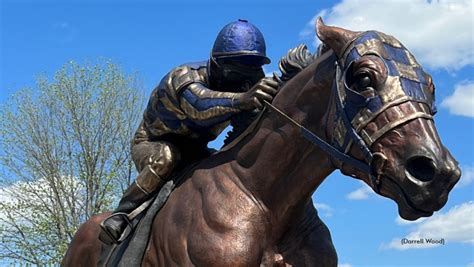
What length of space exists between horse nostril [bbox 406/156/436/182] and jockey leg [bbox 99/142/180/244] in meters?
2.12

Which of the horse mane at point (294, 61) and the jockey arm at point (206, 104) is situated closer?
the horse mane at point (294, 61)

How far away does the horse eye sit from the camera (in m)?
3.74

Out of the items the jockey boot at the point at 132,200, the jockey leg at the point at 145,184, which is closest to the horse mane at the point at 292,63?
A: the jockey leg at the point at 145,184

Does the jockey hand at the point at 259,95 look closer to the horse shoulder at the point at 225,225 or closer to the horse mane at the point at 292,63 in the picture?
the horse mane at the point at 292,63

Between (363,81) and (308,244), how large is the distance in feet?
4.03

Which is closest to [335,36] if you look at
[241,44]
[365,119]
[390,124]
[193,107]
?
[365,119]

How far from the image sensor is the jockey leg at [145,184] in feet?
16.9

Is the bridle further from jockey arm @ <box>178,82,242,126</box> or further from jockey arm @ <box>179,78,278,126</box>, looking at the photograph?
jockey arm @ <box>178,82,242,126</box>

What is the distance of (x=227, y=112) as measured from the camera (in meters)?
4.66

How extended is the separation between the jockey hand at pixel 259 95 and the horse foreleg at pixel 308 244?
2.35ft

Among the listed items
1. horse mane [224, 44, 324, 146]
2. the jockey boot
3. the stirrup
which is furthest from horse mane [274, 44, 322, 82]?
the stirrup

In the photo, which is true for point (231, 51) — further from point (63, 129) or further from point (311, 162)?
point (63, 129)

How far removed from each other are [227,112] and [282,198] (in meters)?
0.67

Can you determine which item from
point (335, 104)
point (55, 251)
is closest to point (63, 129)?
point (55, 251)
